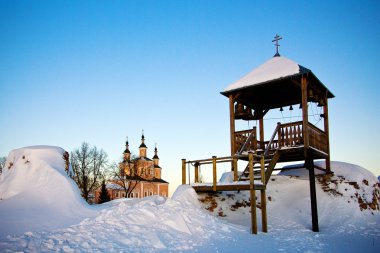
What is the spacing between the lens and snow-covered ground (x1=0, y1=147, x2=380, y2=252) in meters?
6.82

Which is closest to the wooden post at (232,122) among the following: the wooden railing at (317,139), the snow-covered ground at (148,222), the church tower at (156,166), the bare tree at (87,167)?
the snow-covered ground at (148,222)

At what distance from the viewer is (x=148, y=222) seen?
27.9 ft

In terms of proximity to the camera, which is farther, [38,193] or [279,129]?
[279,129]

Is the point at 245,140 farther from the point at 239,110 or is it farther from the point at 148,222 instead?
the point at 148,222

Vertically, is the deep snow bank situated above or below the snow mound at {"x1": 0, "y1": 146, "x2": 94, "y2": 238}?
below

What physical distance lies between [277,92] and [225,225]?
8.82 m

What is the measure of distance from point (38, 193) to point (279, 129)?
9689mm

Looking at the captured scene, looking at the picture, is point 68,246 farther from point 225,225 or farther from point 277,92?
point 277,92

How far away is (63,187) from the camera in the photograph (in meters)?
9.32

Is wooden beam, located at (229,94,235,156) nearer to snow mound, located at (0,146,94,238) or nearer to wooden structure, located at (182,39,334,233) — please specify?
wooden structure, located at (182,39,334,233)

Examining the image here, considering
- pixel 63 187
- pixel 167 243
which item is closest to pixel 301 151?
pixel 167 243

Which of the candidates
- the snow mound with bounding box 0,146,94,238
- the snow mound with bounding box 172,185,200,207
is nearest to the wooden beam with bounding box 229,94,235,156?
the snow mound with bounding box 172,185,200,207

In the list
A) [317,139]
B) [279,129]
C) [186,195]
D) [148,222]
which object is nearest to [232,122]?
[279,129]

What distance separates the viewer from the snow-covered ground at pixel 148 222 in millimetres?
6820
